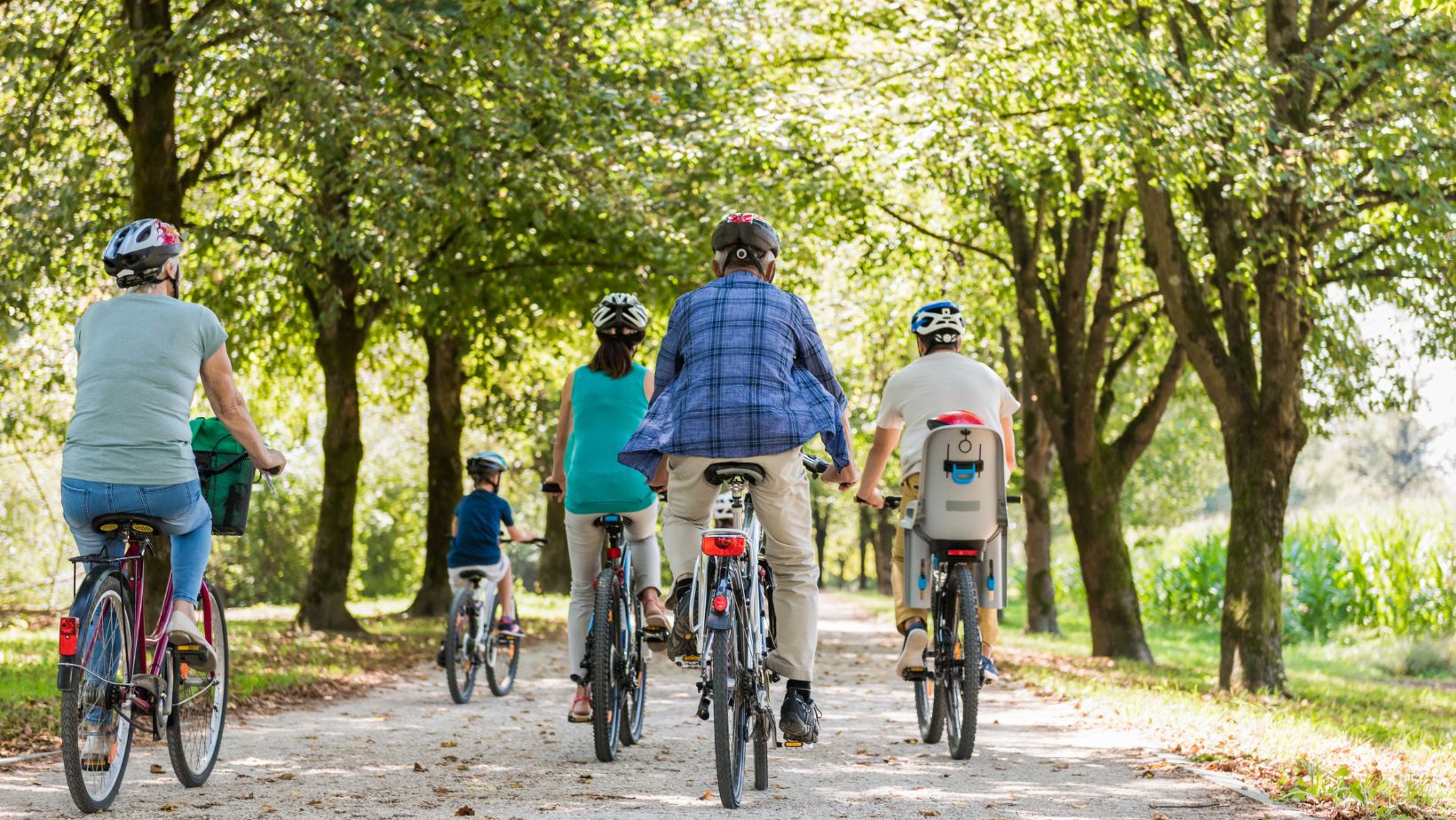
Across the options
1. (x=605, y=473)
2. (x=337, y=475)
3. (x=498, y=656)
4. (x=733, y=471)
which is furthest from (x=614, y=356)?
(x=337, y=475)

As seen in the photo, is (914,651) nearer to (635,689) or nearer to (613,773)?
(635,689)

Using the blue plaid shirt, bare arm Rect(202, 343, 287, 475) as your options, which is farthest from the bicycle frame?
the blue plaid shirt

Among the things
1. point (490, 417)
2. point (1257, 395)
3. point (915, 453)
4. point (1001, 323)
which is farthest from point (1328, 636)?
point (915, 453)

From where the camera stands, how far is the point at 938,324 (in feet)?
25.1

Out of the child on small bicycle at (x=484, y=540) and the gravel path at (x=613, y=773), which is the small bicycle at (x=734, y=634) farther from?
the child on small bicycle at (x=484, y=540)

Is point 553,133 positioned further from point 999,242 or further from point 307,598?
point 999,242

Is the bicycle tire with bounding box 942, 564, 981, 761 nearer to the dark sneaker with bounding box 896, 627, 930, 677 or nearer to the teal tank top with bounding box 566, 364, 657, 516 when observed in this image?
the dark sneaker with bounding box 896, 627, 930, 677

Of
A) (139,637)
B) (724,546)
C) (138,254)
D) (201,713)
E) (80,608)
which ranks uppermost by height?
(138,254)

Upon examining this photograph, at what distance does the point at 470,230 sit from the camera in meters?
14.6

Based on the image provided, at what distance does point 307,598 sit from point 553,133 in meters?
6.50

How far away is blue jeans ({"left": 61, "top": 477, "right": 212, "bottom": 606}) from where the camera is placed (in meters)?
5.34

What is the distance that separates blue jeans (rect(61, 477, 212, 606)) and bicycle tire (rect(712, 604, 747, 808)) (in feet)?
6.39

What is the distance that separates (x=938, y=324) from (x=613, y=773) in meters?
2.84

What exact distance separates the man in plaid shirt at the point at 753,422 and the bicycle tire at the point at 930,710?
1.63m
